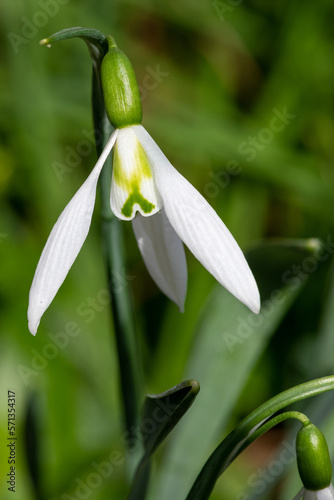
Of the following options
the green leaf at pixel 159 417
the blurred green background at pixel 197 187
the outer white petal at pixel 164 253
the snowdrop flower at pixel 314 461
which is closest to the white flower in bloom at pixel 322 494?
the snowdrop flower at pixel 314 461

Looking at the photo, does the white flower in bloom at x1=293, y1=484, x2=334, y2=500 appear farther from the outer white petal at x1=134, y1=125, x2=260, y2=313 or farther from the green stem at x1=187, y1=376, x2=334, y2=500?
the outer white petal at x1=134, y1=125, x2=260, y2=313

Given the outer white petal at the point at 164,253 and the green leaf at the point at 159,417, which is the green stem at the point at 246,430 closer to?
the green leaf at the point at 159,417

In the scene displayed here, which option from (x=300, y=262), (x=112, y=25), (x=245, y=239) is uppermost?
(x=112, y=25)

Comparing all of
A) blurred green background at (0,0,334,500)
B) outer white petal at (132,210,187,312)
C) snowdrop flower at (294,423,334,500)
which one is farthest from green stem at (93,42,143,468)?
snowdrop flower at (294,423,334,500)

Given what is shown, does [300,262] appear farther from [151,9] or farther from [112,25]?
[151,9]

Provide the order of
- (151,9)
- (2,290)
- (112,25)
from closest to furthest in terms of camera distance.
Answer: (2,290)
(112,25)
(151,9)

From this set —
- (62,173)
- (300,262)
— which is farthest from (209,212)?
A: (62,173)
